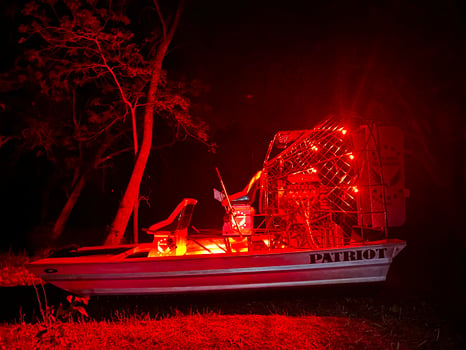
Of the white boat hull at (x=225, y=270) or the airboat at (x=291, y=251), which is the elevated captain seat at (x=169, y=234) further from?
the white boat hull at (x=225, y=270)

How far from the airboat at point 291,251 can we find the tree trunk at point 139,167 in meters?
2.56

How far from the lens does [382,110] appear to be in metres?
9.92

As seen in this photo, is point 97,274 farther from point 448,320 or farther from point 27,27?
point 27,27

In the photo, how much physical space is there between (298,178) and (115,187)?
16290 mm

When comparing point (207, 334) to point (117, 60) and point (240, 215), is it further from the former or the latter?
point (117, 60)

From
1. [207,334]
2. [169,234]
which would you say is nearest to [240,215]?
[169,234]

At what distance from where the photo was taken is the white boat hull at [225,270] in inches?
220

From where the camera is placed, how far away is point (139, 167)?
391 inches

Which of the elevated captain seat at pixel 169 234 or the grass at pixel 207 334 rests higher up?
the elevated captain seat at pixel 169 234

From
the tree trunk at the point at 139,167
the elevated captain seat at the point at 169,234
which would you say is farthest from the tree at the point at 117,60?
the elevated captain seat at the point at 169,234

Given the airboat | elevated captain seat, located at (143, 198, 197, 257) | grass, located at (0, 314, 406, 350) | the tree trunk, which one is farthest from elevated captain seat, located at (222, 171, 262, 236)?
the tree trunk

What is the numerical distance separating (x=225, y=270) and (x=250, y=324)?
88 centimetres

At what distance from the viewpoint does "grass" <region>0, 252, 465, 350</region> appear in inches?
181

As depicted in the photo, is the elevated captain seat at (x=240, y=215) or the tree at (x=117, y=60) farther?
the tree at (x=117, y=60)
